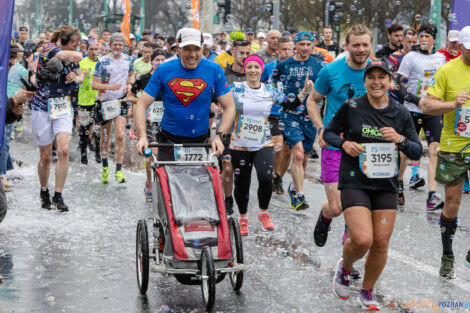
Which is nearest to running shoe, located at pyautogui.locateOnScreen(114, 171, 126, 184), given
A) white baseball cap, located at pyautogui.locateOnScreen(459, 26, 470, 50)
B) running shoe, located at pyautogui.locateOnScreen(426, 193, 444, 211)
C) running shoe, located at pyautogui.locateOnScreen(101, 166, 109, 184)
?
running shoe, located at pyautogui.locateOnScreen(101, 166, 109, 184)

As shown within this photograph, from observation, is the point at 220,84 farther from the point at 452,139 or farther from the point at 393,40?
the point at 393,40

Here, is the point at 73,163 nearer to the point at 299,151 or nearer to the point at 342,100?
the point at 299,151

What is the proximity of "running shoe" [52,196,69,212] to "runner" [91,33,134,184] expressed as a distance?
2.07 meters

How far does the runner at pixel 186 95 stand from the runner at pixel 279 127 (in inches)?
110

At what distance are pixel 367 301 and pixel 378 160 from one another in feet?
3.24

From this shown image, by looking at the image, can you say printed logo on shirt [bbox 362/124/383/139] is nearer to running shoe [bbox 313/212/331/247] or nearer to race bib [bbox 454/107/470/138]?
race bib [bbox 454/107/470/138]

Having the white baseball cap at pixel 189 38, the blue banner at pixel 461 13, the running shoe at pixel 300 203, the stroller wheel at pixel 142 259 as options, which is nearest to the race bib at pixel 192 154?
the stroller wheel at pixel 142 259

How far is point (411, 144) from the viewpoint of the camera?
213 inches

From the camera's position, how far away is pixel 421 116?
378 inches

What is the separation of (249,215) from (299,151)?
1.09 metres

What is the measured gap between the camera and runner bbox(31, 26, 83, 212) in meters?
8.98

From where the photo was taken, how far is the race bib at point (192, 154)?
20.8ft

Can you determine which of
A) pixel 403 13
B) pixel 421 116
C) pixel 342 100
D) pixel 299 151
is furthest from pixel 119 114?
pixel 403 13

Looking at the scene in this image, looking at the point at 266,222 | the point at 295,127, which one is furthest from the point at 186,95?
the point at 295,127
